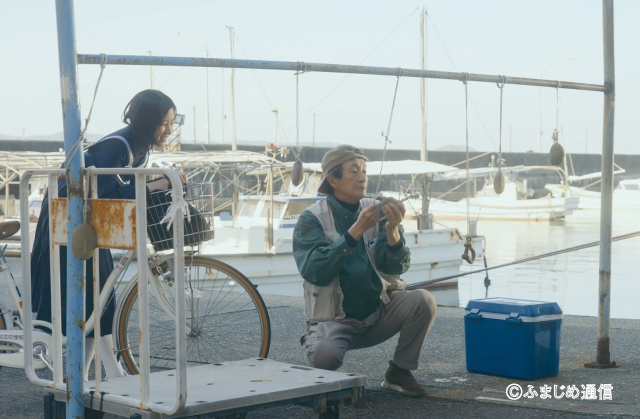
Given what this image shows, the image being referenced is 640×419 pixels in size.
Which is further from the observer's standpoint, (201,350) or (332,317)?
(201,350)

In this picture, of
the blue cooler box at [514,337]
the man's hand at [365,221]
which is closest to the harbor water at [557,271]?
the blue cooler box at [514,337]

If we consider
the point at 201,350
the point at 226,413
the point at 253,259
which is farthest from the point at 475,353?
the point at 253,259

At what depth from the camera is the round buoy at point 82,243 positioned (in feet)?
9.49

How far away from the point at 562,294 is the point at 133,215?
61.4ft

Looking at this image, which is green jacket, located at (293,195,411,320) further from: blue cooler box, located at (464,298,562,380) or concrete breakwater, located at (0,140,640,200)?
concrete breakwater, located at (0,140,640,200)

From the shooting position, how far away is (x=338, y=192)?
422cm

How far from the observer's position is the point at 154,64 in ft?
11.5

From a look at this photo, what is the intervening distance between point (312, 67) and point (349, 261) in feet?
3.48

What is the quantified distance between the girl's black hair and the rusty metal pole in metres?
2.68

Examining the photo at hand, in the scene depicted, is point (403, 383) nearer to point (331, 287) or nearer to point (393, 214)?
point (331, 287)

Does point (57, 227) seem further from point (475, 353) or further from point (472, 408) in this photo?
point (475, 353)

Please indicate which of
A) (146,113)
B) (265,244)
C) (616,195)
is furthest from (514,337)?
(616,195)

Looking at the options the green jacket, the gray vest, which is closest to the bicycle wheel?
the gray vest

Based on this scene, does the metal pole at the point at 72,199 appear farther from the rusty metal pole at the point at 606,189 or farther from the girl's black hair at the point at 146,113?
the rusty metal pole at the point at 606,189
